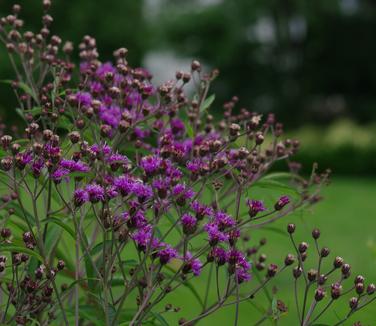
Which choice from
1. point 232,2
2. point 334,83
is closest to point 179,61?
point 232,2

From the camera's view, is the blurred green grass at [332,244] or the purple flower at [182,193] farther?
the blurred green grass at [332,244]

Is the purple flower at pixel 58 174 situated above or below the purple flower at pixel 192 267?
above

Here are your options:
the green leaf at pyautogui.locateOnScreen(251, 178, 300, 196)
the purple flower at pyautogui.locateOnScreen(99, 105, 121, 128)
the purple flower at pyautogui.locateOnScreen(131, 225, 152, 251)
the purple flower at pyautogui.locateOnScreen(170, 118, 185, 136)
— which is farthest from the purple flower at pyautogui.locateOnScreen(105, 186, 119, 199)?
the purple flower at pyautogui.locateOnScreen(170, 118, 185, 136)

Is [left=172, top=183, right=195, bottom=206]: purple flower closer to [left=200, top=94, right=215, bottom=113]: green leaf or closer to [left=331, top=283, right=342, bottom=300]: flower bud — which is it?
[left=331, top=283, right=342, bottom=300]: flower bud

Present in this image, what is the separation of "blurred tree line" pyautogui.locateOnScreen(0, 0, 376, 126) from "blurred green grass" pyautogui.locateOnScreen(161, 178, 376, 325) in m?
12.5

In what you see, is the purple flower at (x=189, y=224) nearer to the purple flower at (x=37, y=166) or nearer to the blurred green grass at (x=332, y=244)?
the purple flower at (x=37, y=166)

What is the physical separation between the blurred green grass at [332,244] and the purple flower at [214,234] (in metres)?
0.79

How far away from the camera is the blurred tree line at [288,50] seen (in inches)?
1062

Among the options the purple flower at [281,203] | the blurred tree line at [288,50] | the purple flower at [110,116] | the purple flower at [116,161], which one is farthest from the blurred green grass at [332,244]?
the blurred tree line at [288,50]

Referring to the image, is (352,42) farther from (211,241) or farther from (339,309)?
(211,241)

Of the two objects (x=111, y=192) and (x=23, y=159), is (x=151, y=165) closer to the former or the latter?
(x=111, y=192)

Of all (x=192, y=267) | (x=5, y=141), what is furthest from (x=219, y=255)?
(x=5, y=141)

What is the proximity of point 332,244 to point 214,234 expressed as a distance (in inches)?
267

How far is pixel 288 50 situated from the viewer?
2822cm
